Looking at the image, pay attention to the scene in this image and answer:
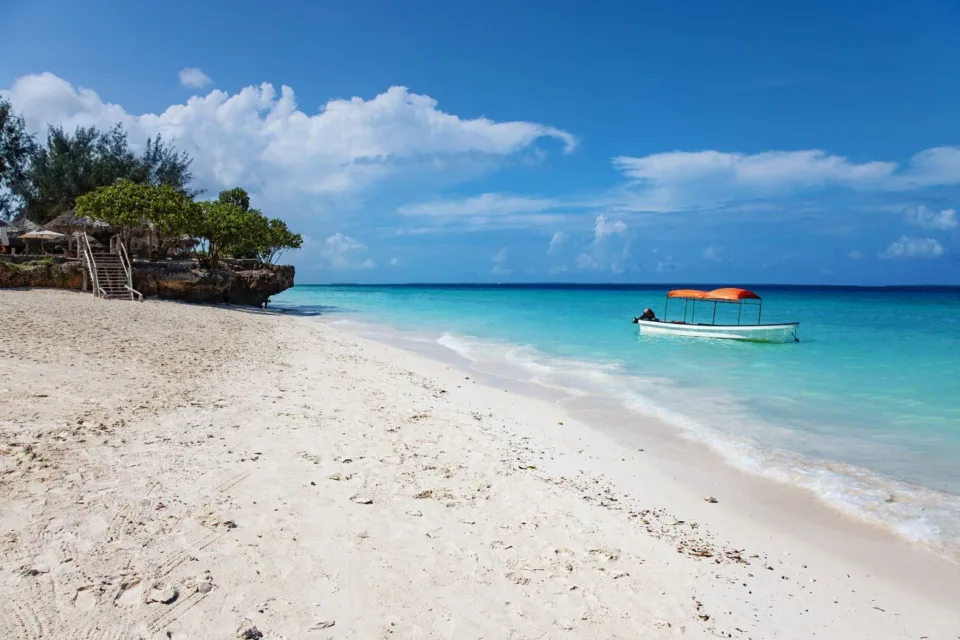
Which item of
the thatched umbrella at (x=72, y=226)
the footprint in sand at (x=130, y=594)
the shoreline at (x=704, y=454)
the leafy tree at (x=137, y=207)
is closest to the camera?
the footprint in sand at (x=130, y=594)

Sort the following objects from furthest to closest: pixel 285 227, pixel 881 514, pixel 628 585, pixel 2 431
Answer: pixel 285 227 < pixel 881 514 < pixel 2 431 < pixel 628 585

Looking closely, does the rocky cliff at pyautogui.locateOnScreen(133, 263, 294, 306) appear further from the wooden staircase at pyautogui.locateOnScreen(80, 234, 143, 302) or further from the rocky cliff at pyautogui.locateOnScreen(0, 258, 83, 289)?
the rocky cliff at pyautogui.locateOnScreen(0, 258, 83, 289)

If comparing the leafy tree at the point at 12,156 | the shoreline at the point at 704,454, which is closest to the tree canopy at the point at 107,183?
the leafy tree at the point at 12,156

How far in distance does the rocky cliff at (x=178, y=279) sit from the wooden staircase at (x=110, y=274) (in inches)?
31.4

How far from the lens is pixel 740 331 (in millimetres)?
26156

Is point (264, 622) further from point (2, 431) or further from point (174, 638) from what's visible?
→ point (2, 431)

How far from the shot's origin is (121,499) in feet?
14.3

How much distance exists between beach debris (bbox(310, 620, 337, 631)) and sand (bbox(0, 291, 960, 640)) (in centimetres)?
1

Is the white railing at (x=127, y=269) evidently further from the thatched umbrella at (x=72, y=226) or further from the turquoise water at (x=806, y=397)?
the turquoise water at (x=806, y=397)

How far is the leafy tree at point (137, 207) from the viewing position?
969 inches

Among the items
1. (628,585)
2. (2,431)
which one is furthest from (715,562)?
(2,431)

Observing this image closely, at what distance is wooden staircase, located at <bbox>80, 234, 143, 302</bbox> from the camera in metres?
23.2

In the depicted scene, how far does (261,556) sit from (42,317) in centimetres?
1384

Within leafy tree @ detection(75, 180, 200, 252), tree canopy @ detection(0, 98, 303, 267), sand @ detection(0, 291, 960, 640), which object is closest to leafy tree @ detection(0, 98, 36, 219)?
tree canopy @ detection(0, 98, 303, 267)
